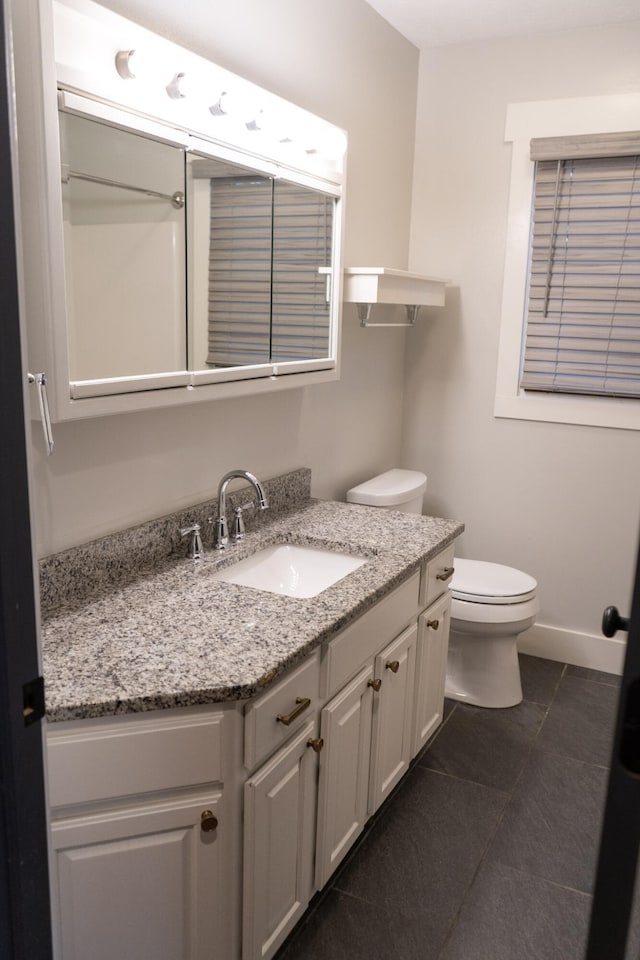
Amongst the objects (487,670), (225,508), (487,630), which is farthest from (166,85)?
(487,670)

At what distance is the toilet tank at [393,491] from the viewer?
3.06 meters

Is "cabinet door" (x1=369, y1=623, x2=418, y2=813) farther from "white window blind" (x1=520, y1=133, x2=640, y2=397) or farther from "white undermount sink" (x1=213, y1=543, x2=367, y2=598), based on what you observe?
"white window blind" (x1=520, y1=133, x2=640, y2=397)

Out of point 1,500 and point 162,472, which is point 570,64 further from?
point 1,500

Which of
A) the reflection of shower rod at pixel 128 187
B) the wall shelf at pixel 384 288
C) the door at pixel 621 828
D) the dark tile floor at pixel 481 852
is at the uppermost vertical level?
the reflection of shower rod at pixel 128 187

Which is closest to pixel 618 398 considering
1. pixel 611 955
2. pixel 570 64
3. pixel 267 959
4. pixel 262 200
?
pixel 570 64

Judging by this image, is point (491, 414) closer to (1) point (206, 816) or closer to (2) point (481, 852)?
(2) point (481, 852)

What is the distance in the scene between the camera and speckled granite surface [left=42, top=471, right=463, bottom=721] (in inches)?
56.8

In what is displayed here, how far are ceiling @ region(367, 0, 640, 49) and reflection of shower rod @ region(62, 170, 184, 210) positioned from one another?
1540 millimetres

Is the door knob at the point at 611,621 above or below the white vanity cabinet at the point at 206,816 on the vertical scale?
above

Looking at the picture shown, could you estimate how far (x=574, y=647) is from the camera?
3461 mm

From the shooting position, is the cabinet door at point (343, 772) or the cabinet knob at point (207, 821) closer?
the cabinet knob at point (207, 821)

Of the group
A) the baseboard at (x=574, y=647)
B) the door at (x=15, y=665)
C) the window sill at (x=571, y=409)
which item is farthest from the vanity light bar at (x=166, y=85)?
the baseboard at (x=574, y=647)

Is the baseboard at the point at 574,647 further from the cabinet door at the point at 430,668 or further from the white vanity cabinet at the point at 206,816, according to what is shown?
the white vanity cabinet at the point at 206,816

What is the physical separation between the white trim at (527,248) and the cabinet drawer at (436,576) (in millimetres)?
1034
